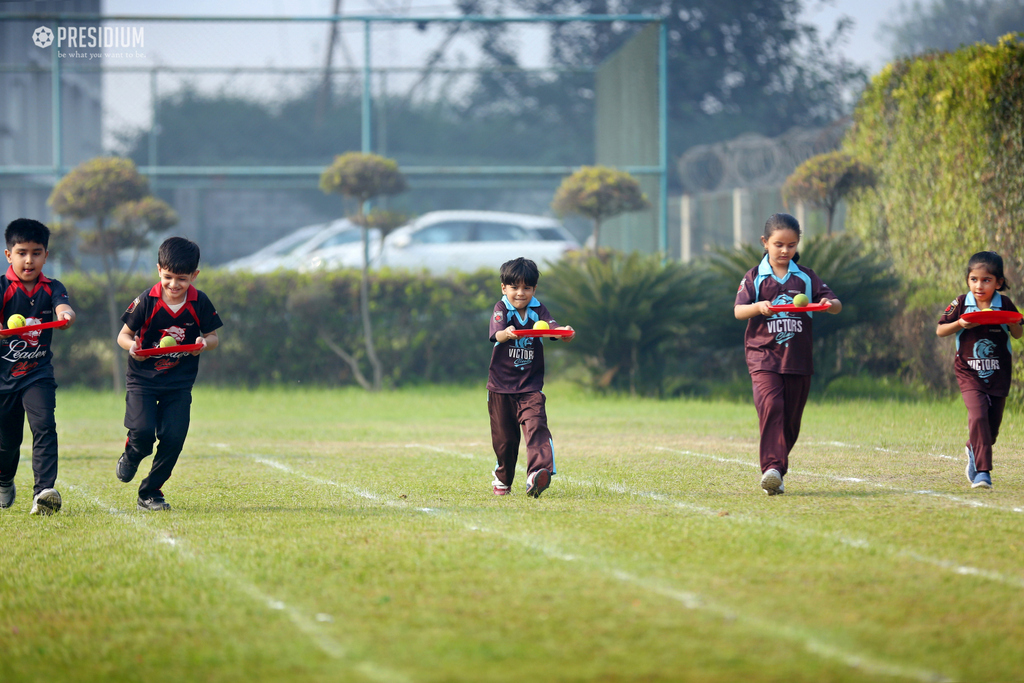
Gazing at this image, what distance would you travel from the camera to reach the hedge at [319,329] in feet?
48.7

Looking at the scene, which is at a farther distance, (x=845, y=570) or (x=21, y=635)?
(x=845, y=570)

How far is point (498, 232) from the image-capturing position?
1792 cm

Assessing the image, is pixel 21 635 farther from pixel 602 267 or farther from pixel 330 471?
pixel 602 267

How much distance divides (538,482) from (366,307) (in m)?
8.64

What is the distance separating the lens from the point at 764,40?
31.9 metres

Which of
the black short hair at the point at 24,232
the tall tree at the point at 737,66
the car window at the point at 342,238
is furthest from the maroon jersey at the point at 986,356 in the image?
the tall tree at the point at 737,66

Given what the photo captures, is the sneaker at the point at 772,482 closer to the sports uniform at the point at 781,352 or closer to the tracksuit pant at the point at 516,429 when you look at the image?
the sports uniform at the point at 781,352

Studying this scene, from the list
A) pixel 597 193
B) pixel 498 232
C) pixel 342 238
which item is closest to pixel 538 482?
pixel 597 193

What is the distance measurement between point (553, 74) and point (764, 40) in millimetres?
15973

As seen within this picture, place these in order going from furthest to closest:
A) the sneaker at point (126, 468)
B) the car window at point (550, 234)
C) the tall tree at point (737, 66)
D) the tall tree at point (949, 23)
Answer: the tall tree at point (949, 23)
the tall tree at point (737, 66)
the car window at point (550, 234)
the sneaker at point (126, 468)

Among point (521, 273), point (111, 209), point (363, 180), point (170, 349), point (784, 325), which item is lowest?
point (170, 349)

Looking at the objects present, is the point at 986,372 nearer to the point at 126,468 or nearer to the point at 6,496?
the point at 126,468

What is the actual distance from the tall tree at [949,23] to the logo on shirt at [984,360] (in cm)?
3917

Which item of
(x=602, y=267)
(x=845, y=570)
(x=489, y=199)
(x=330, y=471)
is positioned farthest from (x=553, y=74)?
(x=845, y=570)
